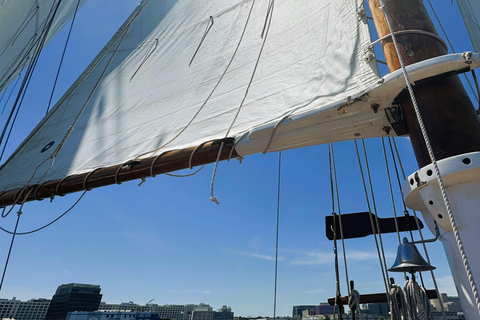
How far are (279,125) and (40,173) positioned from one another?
8.53 feet

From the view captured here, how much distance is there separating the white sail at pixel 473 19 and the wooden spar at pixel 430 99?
673mm

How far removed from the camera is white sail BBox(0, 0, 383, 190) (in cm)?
182

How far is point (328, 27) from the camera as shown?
6.44 feet

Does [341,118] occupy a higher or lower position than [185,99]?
lower

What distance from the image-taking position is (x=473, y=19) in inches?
79.4

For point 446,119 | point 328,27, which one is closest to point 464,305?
point 446,119

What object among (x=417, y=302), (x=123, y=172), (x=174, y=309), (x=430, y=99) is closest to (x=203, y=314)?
(x=174, y=309)

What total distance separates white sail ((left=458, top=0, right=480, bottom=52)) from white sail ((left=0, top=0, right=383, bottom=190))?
89 cm

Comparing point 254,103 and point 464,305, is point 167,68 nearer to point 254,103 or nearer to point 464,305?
point 254,103

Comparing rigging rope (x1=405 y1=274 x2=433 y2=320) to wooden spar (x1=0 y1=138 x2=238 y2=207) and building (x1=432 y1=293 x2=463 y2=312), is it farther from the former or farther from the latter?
wooden spar (x1=0 y1=138 x2=238 y2=207)

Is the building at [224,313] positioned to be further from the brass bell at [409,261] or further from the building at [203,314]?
the brass bell at [409,261]

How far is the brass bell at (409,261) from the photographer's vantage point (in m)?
1.27

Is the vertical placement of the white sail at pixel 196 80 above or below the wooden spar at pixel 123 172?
above

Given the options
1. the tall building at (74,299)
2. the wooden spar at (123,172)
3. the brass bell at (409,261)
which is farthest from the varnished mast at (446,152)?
the tall building at (74,299)
